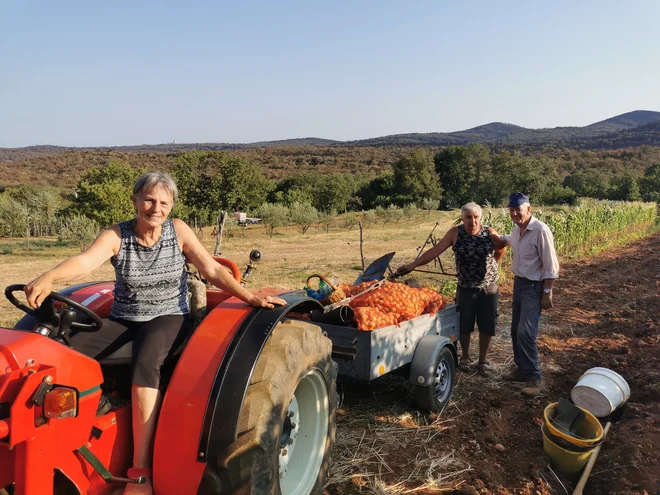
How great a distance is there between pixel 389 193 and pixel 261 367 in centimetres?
5500

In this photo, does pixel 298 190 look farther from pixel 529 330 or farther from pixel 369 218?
pixel 529 330

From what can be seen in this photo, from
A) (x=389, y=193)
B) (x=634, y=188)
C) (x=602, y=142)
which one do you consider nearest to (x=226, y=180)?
(x=389, y=193)

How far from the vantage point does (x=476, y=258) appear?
17.3 feet

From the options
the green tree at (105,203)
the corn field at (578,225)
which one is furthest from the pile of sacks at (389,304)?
the green tree at (105,203)

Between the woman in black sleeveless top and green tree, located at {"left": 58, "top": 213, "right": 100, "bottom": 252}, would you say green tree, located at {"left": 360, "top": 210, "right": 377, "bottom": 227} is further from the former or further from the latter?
the woman in black sleeveless top

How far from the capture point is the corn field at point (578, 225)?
40.9 feet

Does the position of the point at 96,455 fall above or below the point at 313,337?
below

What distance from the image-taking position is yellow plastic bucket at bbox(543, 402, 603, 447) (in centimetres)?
351

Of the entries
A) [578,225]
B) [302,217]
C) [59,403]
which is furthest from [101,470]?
[302,217]

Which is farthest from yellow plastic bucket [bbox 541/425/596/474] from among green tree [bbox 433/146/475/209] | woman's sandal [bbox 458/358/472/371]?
green tree [bbox 433/146/475/209]

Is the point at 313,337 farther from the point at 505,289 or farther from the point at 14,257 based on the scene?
the point at 14,257

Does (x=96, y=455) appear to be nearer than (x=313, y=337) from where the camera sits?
Yes

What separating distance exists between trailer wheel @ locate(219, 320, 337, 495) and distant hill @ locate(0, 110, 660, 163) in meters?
122

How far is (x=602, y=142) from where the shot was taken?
117 metres
